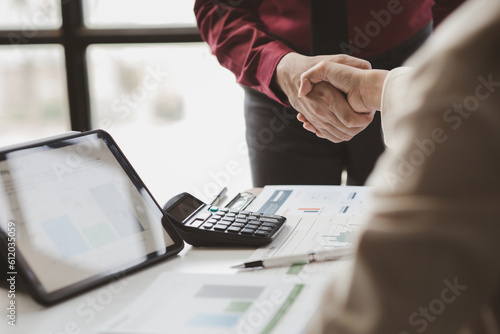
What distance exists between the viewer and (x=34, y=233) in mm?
797

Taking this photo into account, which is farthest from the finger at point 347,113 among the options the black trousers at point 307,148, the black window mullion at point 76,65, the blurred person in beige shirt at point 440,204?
the black window mullion at point 76,65

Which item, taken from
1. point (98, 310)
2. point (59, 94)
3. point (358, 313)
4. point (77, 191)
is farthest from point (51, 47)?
point (358, 313)

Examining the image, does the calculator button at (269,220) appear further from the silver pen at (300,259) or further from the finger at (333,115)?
the finger at (333,115)

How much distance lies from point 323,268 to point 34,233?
0.41 m

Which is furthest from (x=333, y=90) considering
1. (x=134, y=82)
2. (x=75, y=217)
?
(x=134, y=82)

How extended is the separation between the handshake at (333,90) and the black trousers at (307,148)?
0.15 m

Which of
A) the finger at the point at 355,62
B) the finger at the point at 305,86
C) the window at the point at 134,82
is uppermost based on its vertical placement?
the finger at the point at 355,62

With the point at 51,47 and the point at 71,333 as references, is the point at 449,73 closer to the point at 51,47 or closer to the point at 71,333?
the point at 71,333

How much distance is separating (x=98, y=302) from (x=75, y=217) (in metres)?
0.14

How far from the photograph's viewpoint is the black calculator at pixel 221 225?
3.10ft

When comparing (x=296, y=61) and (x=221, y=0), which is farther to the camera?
(x=221, y=0)

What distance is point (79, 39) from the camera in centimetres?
261

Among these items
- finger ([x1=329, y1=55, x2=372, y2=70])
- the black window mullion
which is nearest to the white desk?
Result: finger ([x1=329, y1=55, x2=372, y2=70])

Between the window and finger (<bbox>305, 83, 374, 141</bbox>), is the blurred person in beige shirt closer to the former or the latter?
finger (<bbox>305, 83, 374, 141</bbox>)
